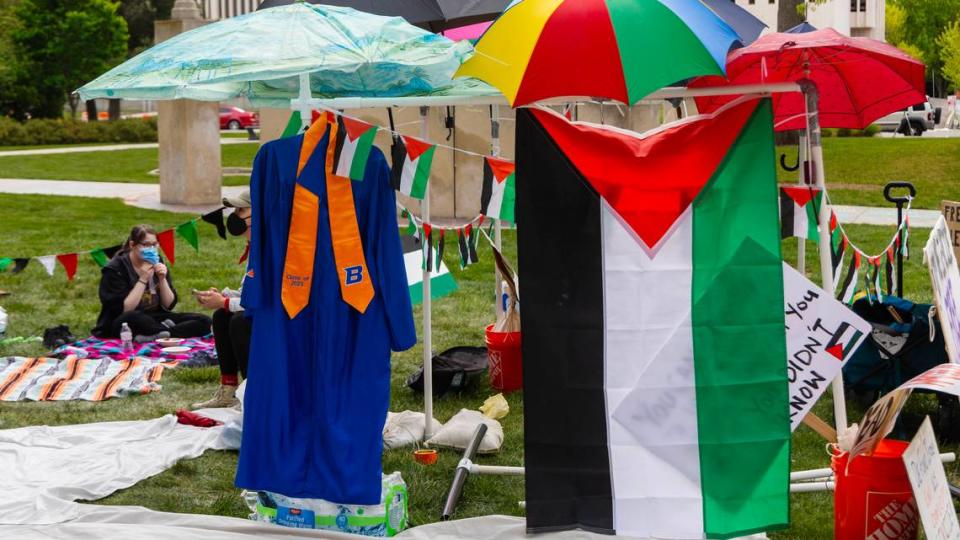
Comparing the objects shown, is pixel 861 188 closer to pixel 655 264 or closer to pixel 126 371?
pixel 126 371

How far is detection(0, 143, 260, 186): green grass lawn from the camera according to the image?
77.7ft

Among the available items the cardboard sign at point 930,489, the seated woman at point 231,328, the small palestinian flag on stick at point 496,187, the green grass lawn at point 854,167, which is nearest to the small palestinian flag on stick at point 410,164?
the small palestinian flag on stick at point 496,187

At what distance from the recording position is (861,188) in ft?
65.5

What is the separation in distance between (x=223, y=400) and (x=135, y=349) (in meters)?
1.96

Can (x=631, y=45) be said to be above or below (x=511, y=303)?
above

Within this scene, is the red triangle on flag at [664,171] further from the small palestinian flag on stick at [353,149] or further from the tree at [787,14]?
the tree at [787,14]

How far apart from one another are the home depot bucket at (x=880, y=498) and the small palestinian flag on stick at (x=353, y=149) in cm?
237

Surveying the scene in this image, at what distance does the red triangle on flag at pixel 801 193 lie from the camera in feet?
15.5

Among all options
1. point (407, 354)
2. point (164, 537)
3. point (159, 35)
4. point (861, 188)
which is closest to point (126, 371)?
point (407, 354)

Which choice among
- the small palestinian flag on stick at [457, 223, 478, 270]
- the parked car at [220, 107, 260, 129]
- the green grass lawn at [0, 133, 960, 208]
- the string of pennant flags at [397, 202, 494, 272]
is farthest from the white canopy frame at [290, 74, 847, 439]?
the parked car at [220, 107, 260, 129]

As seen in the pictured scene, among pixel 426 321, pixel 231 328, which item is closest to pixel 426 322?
pixel 426 321

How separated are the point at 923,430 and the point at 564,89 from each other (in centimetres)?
170

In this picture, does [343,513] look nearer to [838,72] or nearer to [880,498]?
[880,498]

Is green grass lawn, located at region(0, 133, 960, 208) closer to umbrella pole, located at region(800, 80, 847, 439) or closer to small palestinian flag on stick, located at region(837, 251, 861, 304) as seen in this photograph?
small palestinian flag on stick, located at region(837, 251, 861, 304)
